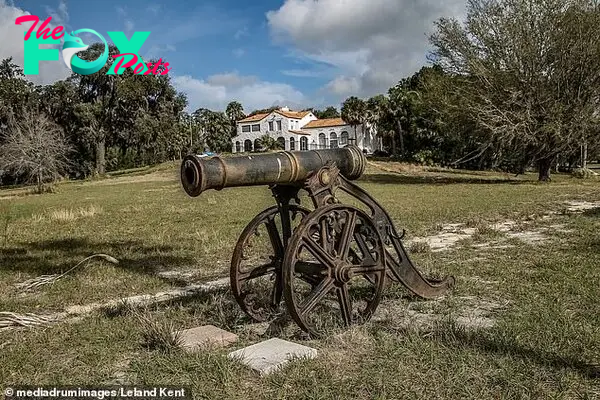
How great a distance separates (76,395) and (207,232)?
9.23m

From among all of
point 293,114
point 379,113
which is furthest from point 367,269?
point 293,114

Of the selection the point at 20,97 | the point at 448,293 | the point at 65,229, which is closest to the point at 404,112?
the point at 20,97

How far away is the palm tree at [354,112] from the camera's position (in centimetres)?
7006

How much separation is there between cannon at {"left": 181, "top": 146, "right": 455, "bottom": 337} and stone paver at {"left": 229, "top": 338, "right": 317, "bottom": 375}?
0.29 meters

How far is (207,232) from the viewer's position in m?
13.0

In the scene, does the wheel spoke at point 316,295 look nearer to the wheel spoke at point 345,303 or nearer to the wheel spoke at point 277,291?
the wheel spoke at point 345,303

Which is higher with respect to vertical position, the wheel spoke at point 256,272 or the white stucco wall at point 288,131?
the white stucco wall at point 288,131

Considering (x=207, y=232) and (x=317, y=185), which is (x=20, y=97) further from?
(x=317, y=185)

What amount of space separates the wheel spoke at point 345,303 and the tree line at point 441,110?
23150 millimetres

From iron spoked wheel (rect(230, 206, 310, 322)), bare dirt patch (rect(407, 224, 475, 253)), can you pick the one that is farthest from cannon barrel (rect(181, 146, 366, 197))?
bare dirt patch (rect(407, 224, 475, 253))

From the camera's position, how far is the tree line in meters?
27.1

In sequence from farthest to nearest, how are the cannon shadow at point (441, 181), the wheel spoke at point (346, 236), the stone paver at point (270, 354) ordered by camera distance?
the cannon shadow at point (441, 181) → the wheel spoke at point (346, 236) → the stone paver at point (270, 354)

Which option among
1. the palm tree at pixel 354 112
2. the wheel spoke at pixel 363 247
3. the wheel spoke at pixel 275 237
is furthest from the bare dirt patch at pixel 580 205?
the palm tree at pixel 354 112

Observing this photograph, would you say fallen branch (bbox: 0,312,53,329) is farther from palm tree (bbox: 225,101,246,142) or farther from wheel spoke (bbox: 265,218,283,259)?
palm tree (bbox: 225,101,246,142)
